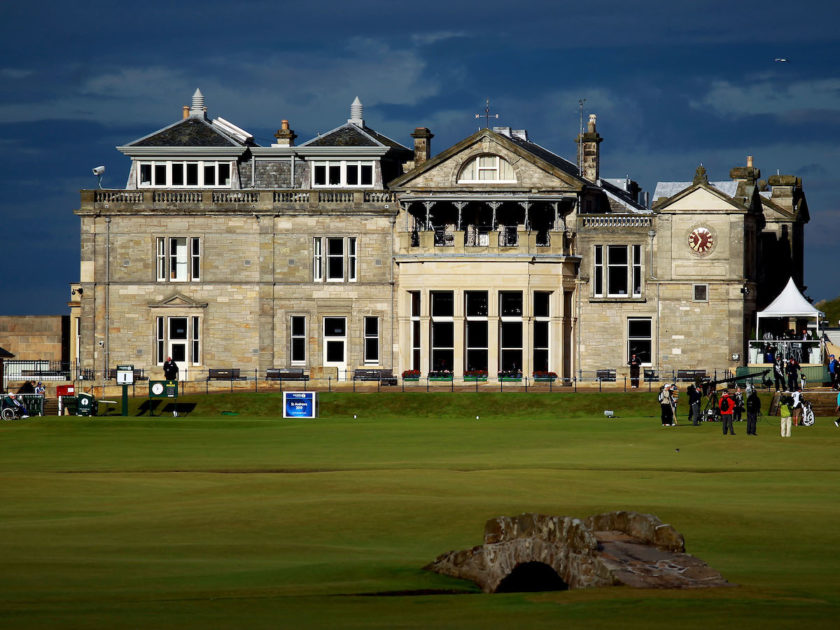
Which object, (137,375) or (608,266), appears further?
(137,375)

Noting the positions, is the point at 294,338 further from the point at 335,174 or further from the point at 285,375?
the point at 335,174

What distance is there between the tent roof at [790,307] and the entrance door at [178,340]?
2647 centimetres

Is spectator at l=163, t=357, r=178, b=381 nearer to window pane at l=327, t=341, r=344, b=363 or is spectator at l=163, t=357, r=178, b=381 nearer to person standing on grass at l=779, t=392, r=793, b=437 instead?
window pane at l=327, t=341, r=344, b=363

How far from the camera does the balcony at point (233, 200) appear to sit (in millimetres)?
69688

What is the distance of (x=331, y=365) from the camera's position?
229 ft

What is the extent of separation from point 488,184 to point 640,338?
993 cm

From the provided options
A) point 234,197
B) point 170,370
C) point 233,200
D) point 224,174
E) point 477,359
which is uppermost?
point 224,174

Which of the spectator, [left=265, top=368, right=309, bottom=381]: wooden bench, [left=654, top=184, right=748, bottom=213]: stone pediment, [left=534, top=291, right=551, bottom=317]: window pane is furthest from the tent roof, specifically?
the spectator

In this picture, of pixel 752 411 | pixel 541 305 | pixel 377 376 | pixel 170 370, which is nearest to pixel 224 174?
pixel 170 370

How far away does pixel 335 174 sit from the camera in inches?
2835

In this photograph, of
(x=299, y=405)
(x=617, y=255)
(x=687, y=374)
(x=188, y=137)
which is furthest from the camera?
(x=188, y=137)

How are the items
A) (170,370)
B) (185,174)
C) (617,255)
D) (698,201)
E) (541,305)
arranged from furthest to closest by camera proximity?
1. (185,174)
2. (617,255)
3. (541,305)
4. (698,201)
5. (170,370)

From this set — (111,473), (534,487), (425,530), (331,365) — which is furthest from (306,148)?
(425,530)

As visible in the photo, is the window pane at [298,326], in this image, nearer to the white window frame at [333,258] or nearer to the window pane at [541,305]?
the white window frame at [333,258]
